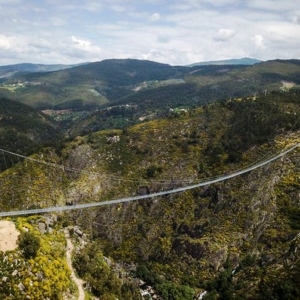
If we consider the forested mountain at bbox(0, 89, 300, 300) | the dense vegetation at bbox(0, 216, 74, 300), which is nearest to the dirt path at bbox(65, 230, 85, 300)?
the forested mountain at bbox(0, 89, 300, 300)

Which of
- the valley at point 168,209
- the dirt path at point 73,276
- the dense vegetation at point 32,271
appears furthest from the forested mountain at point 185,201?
the dense vegetation at point 32,271

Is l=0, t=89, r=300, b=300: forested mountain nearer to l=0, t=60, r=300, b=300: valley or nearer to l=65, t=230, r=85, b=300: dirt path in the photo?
l=0, t=60, r=300, b=300: valley

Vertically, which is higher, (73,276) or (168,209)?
(168,209)

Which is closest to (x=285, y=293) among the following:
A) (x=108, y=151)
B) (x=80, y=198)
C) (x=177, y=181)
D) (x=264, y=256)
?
(x=264, y=256)

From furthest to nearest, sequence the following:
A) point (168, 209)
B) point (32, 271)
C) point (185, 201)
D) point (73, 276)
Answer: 1. point (185, 201)
2. point (168, 209)
3. point (73, 276)
4. point (32, 271)

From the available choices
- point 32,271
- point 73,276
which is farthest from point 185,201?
point 32,271

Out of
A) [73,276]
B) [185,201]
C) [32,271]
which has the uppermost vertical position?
[32,271]

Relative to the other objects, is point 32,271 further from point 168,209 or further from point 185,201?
point 185,201

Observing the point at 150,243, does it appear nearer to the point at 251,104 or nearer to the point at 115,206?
the point at 115,206
